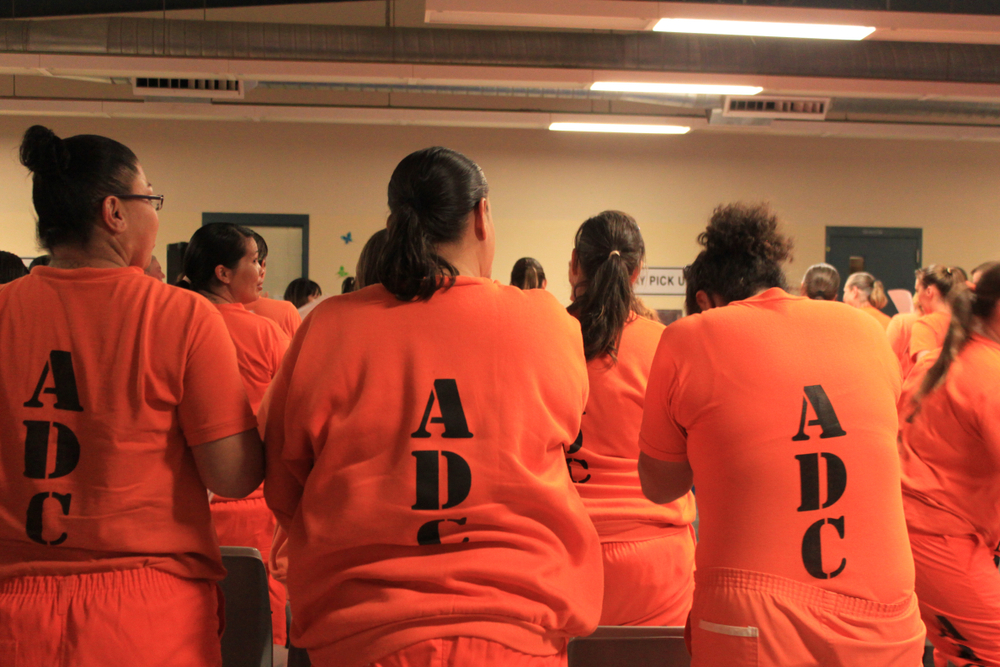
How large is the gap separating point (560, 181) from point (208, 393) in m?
7.87

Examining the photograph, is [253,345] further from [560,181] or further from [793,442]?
[560,181]

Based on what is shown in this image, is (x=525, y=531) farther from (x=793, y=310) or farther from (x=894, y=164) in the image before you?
(x=894, y=164)

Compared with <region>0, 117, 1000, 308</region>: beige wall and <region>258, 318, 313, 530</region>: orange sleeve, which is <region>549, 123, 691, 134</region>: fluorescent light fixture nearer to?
<region>0, 117, 1000, 308</region>: beige wall

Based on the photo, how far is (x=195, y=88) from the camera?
21.4ft

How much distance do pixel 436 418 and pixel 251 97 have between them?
26.6ft

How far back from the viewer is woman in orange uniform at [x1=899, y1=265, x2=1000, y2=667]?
7.13 ft

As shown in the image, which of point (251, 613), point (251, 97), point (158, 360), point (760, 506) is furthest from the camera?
point (251, 97)

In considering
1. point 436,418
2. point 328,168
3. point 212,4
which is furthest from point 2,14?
point 436,418

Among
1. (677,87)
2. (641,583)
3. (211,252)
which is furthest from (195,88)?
(641,583)

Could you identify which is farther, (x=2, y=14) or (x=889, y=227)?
(x=889, y=227)

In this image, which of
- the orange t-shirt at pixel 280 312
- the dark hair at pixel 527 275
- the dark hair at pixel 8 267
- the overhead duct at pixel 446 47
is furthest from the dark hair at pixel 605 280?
the overhead duct at pixel 446 47

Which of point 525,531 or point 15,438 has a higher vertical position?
point 15,438

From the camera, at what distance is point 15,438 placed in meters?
1.27

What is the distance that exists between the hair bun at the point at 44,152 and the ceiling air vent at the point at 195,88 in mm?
5604
